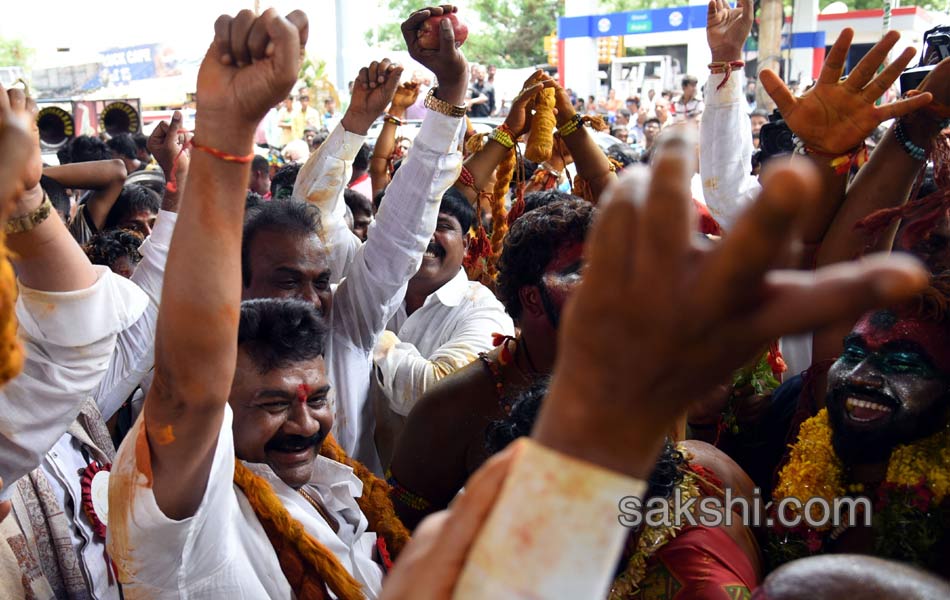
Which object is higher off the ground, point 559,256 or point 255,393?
point 559,256

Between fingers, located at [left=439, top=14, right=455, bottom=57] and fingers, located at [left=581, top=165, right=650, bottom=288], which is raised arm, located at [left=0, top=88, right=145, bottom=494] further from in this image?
fingers, located at [left=439, top=14, right=455, bottom=57]

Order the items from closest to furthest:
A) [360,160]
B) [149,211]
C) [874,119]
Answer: [874,119], [149,211], [360,160]

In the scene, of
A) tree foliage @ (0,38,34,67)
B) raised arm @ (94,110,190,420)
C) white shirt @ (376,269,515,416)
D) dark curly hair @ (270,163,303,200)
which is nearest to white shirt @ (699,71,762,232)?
white shirt @ (376,269,515,416)

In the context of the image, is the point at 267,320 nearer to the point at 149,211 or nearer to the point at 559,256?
the point at 559,256

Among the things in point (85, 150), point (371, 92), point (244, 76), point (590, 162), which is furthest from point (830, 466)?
point (85, 150)

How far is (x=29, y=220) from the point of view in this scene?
5.10 ft

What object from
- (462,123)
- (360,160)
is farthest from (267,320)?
(360,160)

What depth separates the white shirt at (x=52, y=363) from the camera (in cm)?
165

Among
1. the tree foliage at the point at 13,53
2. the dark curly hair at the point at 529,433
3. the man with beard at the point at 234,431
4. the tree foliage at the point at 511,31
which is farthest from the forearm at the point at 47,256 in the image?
the tree foliage at the point at 13,53

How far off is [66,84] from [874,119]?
33359 millimetres

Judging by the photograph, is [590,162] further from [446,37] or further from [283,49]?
[283,49]

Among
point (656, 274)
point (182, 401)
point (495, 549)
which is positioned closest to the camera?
point (656, 274)

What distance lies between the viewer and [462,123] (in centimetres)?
297

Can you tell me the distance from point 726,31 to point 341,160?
151 cm
